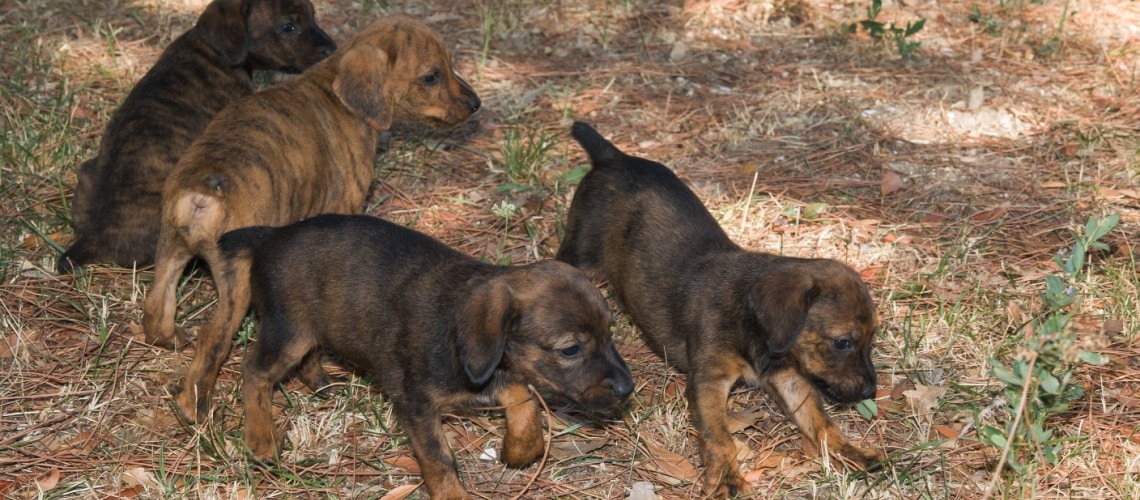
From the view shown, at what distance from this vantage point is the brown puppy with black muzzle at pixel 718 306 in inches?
188

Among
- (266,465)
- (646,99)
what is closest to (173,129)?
(266,465)

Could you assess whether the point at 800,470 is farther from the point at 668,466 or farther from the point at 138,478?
the point at 138,478

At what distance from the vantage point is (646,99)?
8.20 metres

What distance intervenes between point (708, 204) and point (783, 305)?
2293 millimetres

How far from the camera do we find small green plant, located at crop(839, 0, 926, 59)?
8.61 m

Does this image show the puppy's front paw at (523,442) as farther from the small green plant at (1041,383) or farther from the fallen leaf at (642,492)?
the small green plant at (1041,383)

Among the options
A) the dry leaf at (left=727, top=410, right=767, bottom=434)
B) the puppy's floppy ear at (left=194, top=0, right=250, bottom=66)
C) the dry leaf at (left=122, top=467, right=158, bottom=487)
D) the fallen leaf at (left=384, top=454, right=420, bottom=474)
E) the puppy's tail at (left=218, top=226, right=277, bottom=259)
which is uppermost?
the puppy's floppy ear at (left=194, top=0, right=250, bottom=66)

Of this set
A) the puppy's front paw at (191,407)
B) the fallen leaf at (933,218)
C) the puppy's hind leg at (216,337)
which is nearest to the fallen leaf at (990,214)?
the fallen leaf at (933,218)

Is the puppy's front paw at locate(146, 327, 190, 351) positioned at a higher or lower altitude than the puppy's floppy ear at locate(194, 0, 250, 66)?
lower

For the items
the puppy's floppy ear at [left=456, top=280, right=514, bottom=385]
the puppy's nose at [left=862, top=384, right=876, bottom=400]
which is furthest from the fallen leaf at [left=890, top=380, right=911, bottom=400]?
the puppy's floppy ear at [left=456, top=280, right=514, bottom=385]

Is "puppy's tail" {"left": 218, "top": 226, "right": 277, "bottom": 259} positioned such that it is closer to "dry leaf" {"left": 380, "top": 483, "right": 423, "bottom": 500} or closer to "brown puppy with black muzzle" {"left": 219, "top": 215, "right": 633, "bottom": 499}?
"brown puppy with black muzzle" {"left": 219, "top": 215, "right": 633, "bottom": 499}

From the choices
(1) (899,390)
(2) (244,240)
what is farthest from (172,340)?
(1) (899,390)

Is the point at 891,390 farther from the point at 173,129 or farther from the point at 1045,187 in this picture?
the point at 173,129

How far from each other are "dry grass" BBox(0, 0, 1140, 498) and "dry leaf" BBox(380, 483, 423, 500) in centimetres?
2
